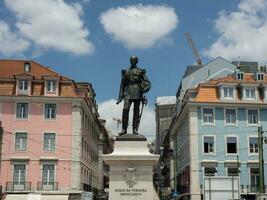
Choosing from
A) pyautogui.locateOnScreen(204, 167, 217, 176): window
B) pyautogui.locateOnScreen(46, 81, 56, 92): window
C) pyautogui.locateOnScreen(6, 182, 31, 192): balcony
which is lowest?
pyautogui.locateOnScreen(6, 182, 31, 192): balcony

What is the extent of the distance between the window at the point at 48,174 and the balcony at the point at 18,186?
170 cm

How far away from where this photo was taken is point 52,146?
5525 cm

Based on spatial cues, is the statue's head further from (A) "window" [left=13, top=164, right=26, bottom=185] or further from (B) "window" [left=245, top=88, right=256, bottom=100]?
(B) "window" [left=245, top=88, right=256, bottom=100]

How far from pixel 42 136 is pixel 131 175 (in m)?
40.1

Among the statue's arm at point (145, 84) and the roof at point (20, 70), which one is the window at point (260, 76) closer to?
the roof at point (20, 70)

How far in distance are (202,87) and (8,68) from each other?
22456mm

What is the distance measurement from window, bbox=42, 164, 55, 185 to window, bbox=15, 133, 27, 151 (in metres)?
2.98

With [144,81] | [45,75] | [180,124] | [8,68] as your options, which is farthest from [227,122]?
[144,81]

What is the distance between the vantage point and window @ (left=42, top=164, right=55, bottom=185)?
5400 cm

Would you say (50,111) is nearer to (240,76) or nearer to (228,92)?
(228,92)

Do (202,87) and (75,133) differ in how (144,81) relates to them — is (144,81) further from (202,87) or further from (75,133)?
(202,87)

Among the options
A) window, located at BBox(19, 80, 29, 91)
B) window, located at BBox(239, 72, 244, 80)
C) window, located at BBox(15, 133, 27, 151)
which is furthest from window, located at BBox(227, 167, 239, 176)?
window, located at BBox(19, 80, 29, 91)

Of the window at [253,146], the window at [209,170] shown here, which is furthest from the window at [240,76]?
the window at [209,170]

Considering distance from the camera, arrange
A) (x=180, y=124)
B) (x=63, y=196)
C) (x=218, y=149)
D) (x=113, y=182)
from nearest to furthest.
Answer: (x=113, y=182) → (x=63, y=196) → (x=218, y=149) → (x=180, y=124)
